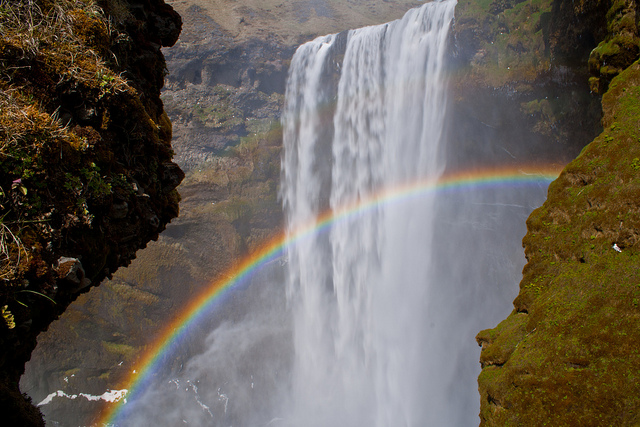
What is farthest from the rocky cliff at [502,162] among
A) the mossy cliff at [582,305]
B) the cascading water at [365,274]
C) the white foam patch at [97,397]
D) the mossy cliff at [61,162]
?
the mossy cliff at [61,162]

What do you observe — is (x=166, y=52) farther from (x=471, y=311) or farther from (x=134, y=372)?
(x=471, y=311)

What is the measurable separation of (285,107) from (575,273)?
19.8 meters

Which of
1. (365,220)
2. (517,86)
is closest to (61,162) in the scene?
(517,86)

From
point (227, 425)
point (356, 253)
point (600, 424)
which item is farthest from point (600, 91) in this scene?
point (227, 425)

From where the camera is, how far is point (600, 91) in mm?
6438

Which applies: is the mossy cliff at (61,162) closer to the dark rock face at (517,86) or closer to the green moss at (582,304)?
the green moss at (582,304)

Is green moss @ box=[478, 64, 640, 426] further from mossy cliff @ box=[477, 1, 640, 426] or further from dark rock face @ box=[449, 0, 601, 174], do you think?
dark rock face @ box=[449, 0, 601, 174]

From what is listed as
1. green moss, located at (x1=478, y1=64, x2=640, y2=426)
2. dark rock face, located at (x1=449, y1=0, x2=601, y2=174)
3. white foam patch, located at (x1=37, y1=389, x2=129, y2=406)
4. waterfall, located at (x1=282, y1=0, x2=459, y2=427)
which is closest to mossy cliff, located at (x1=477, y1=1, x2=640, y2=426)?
green moss, located at (x1=478, y1=64, x2=640, y2=426)

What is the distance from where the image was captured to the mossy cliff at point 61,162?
3.02m

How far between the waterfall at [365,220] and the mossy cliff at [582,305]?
1277 centimetres

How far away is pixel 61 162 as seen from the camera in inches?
134

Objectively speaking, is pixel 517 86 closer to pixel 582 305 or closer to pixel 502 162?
pixel 502 162

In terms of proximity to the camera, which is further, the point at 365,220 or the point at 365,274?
the point at 365,220

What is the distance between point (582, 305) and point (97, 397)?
20.0m
